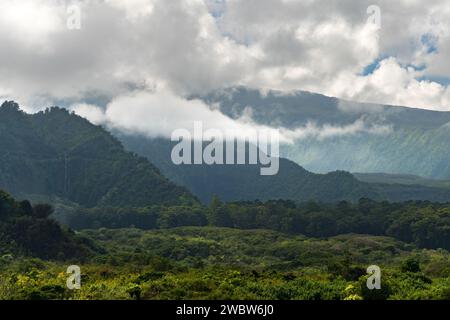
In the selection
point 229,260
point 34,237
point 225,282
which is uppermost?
point 34,237

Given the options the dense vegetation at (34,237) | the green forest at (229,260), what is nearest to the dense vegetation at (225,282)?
the green forest at (229,260)

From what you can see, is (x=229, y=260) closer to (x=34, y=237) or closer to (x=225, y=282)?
(x=34, y=237)

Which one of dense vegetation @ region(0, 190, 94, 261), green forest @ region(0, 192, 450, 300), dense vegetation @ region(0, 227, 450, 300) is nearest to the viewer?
dense vegetation @ region(0, 227, 450, 300)

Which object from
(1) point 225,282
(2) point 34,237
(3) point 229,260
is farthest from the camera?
(3) point 229,260

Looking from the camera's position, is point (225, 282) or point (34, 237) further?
point (34, 237)

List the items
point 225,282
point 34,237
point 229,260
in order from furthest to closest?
point 229,260
point 34,237
point 225,282

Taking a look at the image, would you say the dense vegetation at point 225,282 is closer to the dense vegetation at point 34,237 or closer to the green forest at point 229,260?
the green forest at point 229,260

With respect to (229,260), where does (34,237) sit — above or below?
above

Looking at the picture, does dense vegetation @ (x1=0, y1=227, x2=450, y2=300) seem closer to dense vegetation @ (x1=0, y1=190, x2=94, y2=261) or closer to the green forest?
the green forest

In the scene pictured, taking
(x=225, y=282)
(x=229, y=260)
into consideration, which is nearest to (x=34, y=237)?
(x=229, y=260)

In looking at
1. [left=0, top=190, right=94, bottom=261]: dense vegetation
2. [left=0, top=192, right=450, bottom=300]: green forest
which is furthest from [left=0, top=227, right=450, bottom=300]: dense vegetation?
[left=0, top=190, right=94, bottom=261]: dense vegetation
